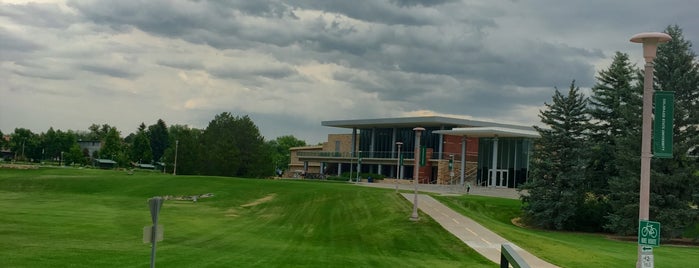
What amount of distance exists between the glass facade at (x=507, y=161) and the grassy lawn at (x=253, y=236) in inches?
1346

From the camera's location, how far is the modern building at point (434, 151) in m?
81.9

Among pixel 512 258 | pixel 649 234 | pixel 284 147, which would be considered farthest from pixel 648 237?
pixel 284 147

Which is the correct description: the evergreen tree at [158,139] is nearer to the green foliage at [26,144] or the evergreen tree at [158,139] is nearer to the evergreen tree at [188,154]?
the green foliage at [26,144]

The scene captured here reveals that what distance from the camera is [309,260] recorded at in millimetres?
20875

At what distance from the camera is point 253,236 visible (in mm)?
29922

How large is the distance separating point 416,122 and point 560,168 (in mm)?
55578

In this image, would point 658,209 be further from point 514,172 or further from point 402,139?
point 402,139

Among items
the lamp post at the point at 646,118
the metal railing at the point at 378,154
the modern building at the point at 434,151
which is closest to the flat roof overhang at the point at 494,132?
the modern building at the point at 434,151

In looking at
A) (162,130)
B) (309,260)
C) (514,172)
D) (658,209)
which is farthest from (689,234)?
(162,130)

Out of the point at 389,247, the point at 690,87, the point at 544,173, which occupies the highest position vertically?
the point at 690,87

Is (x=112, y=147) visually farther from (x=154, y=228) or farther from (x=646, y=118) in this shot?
(x=646, y=118)

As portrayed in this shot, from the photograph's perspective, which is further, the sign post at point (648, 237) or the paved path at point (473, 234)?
the paved path at point (473, 234)

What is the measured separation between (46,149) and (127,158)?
35694 millimetres

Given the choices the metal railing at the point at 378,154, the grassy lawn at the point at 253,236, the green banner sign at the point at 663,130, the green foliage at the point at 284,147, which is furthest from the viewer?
the green foliage at the point at 284,147
